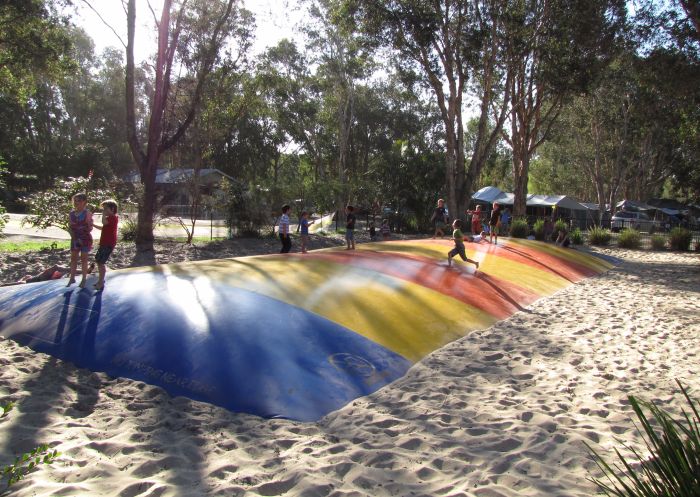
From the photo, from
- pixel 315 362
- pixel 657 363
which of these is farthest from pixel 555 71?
pixel 315 362

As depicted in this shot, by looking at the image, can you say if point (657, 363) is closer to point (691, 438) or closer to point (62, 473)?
point (691, 438)

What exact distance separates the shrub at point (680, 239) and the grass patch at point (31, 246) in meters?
23.8

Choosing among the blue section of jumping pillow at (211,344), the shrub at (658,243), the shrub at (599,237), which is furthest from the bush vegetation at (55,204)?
the shrub at (658,243)

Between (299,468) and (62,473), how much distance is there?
154 cm

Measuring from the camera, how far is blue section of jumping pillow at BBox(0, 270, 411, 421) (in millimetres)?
4734

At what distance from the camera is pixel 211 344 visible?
5281 millimetres

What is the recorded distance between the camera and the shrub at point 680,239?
21.8 m

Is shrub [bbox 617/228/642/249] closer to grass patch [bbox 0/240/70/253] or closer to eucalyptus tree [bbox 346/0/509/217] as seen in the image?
eucalyptus tree [bbox 346/0/509/217]

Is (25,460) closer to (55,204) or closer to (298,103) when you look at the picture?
(55,204)

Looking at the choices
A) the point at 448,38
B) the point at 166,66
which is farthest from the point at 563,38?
the point at 166,66

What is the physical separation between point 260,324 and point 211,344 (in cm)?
66

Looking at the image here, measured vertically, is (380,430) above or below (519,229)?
below

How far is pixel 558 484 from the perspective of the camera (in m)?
3.33

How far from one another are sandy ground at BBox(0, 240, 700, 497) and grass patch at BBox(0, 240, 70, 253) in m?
9.59
